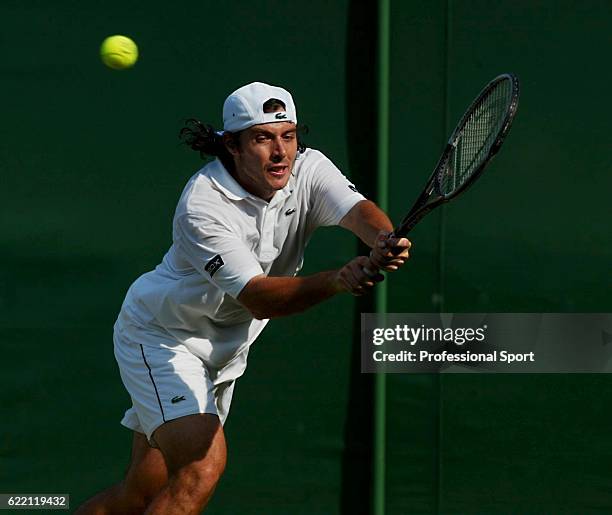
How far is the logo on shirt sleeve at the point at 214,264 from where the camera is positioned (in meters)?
3.77

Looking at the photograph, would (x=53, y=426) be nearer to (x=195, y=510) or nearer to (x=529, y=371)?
(x=195, y=510)

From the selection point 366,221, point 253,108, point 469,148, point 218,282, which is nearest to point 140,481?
point 218,282

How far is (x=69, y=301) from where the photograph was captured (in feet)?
16.4

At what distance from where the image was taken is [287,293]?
3.65 metres

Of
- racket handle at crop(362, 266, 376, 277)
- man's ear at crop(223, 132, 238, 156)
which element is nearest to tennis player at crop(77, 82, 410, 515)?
man's ear at crop(223, 132, 238, 156)

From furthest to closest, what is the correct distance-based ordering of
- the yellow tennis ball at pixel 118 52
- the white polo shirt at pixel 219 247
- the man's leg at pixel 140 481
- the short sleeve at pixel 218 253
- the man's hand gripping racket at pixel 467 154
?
1. the yellow tennis ball at pixel 118 52
2. the man's leg at pixel 140 481
3. the white polo shirt at pixel 219 247
4. the short sleeve at pixel 218 253
5. the man's hand gripping racket at pixel 467 154

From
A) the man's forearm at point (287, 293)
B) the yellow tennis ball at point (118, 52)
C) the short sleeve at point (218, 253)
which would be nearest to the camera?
the man's forearm at point (287, 293)

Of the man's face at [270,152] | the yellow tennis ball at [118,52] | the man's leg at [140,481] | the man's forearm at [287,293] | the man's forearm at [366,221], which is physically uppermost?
the yellow tennis ball at [118,52]

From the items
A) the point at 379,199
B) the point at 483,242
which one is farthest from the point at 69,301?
the point at 483,242

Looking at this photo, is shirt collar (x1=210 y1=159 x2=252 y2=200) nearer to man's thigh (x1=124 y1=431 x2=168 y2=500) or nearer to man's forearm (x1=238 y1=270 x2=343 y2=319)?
man's forearm (x1=238 y1=270 x2=343 y2=319)

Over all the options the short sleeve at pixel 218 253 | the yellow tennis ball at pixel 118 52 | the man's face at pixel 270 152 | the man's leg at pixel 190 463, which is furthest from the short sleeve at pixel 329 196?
the yellow tennis ball at pixel 118 52

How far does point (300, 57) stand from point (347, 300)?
37.2 inches

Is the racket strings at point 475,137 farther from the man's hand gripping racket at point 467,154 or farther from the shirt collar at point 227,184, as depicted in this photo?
the shirt collar at point 227,184

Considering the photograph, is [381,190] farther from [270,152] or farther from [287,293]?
[287,293]
